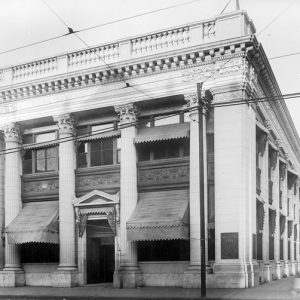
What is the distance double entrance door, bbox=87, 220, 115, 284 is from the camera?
25.3 metres

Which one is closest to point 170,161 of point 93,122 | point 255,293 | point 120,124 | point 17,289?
point 120,124

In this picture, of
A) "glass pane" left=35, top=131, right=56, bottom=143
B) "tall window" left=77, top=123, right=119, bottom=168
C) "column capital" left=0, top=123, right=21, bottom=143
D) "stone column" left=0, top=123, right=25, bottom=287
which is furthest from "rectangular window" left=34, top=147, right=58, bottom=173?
"tall window" left=77, top=123, right=119, bottom=168

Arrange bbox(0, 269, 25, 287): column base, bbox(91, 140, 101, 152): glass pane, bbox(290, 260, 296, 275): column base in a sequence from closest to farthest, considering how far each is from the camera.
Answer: bbox(0, 269, 25, 287): column base → bbox(91, 140, 101, 152): glass pane → bbox(290, 260, 296, 275): column base

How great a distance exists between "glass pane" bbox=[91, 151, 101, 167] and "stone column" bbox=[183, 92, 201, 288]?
17.1ft

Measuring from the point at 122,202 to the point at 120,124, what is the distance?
355cm

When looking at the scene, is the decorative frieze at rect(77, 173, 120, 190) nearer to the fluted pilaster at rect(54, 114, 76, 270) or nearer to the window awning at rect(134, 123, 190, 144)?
the fluted pilaster at rect(54, 114, 76, 270)

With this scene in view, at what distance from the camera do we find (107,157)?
1009 inches

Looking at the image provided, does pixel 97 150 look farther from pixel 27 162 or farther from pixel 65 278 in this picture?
pixel 65 278

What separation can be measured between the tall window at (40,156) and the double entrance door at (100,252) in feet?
12.6

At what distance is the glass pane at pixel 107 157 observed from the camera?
2555 cm

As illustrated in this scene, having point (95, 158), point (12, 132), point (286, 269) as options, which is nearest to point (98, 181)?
point (95, 158)

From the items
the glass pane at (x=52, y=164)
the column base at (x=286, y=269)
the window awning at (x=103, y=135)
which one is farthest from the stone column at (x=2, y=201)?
the column base at (x=286, y=269)

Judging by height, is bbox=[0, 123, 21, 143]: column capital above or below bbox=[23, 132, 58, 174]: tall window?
above

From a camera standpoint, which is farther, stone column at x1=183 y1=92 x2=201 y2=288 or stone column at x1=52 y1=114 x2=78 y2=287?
stone column at x1=52 y1=114 x2=78 y2=287
